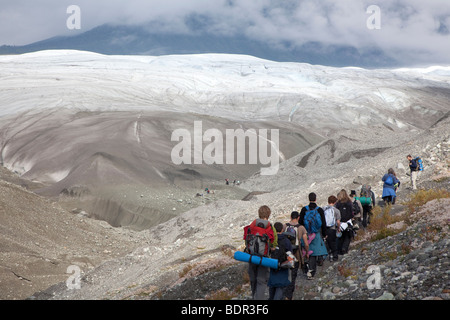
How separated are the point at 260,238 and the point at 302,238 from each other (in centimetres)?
151

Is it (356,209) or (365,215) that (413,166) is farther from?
(356,209)

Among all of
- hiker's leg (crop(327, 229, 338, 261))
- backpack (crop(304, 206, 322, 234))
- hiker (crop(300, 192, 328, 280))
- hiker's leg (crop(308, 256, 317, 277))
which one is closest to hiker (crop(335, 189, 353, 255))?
hiker's leg (crop(327, 229, 338, 261))

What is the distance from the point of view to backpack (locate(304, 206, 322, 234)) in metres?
9.16

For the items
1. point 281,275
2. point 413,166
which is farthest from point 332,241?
point 413,166

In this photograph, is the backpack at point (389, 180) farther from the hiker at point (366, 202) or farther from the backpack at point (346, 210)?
the backpack at point (346, 210)

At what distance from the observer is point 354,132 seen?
6519 centimetres

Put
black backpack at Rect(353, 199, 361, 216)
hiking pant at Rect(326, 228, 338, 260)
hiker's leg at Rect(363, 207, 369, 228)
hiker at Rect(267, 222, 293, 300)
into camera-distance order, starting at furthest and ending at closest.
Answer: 1. hiker's leg at Rect(363, 207, 369, 228)
2. black backpack at Rect(353, 199, 361, 216)
3. hiking pant at Rect(326, 228, 338, 260)
4. hiker at Rect(267, 222, 293, 300)

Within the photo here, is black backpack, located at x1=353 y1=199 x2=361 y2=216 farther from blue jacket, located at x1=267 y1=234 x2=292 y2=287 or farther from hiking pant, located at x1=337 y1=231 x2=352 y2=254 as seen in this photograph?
blue jacket, located at x1=267 y1=234 x2=292 y2=287

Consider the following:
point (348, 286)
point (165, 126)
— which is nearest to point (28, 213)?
point (348, 286)

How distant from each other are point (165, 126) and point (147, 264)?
52.4 meters

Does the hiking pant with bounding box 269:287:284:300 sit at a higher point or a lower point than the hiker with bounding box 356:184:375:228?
lower

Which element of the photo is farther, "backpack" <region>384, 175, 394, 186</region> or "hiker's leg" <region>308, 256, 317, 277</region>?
"backpack" <region>384, 175, 394, 186</region>

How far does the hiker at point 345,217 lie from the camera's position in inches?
414

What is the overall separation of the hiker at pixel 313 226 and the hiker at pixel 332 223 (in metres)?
0.36
